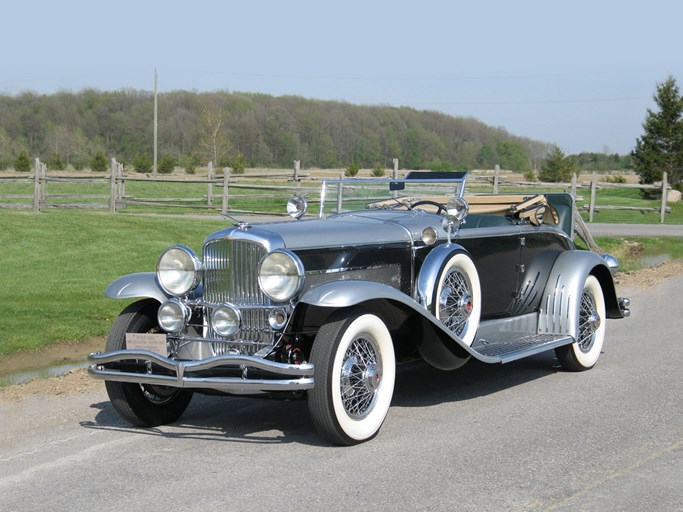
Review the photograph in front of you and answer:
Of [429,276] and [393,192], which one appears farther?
[393,192]

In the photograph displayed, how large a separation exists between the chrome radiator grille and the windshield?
1.64m

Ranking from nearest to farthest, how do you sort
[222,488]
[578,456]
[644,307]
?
1. [222,488]
2. [578,456]
3. [644,307]

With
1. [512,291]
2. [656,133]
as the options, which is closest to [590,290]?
[512,291]

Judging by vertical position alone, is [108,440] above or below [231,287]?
below

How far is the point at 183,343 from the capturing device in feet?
18.7

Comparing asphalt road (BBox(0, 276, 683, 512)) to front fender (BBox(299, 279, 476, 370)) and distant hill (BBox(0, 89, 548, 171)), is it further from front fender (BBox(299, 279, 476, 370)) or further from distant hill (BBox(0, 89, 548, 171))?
distant hill (BBox(0, 89, 548, 171))

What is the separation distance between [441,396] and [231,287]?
190 cm

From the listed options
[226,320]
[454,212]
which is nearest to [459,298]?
[454,212]

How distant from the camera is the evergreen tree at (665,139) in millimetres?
41312

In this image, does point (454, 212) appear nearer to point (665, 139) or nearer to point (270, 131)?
point (665, 139)

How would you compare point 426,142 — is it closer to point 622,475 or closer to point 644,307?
point 644,307

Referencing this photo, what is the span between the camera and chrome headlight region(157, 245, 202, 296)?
580 cm

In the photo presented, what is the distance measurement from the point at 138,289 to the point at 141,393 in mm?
664

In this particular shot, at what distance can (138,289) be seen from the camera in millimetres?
5969
